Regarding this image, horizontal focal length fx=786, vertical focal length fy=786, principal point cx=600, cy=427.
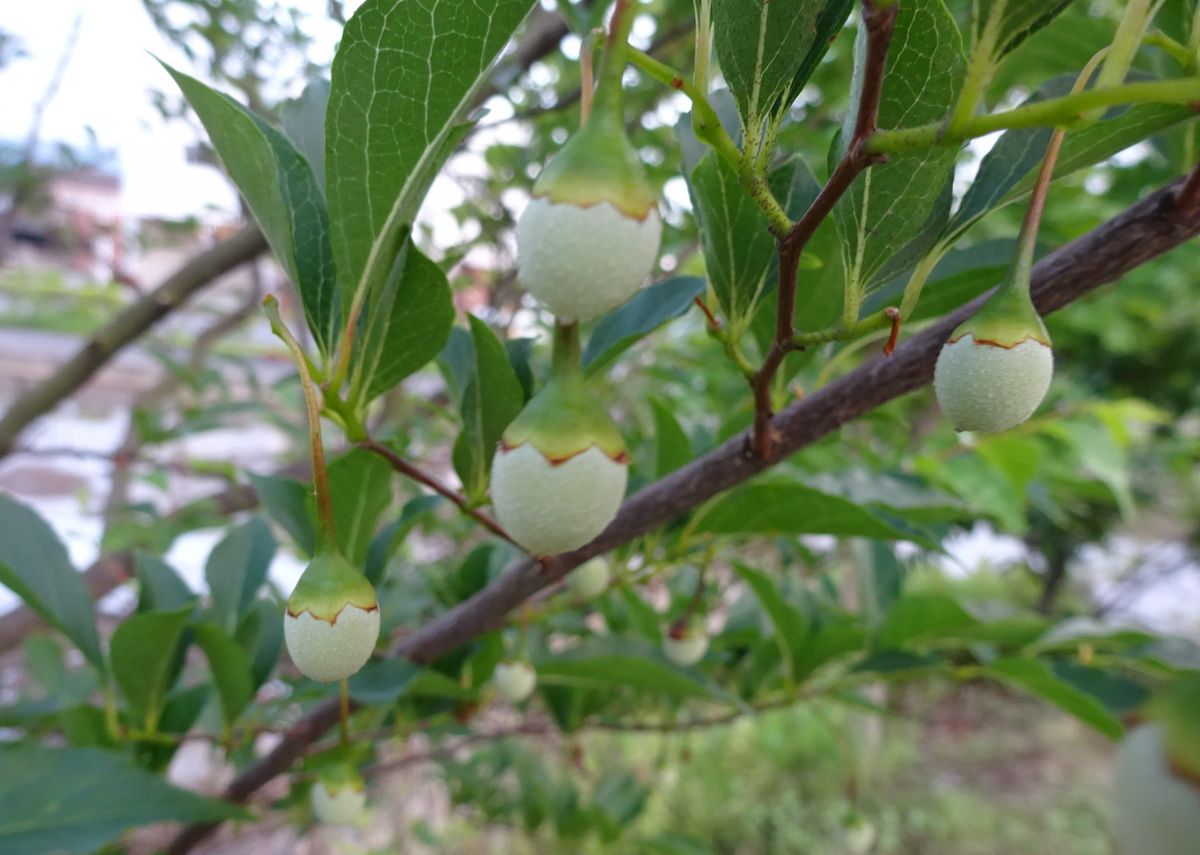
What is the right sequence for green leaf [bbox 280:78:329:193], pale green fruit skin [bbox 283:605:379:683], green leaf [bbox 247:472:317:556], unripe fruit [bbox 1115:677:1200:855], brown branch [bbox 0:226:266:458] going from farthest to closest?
brown branch [bbox 0:226:266:458] → green leaf [bbox 247:472:317:556] → green leaf [bbox 280:78:329:193] → pale green fruit skin [bbox 283:605:379:683] → unripe fruit [bbox 1115:677:1200:855]

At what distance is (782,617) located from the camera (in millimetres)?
686

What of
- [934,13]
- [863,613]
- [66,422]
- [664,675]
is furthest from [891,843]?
[66,422]

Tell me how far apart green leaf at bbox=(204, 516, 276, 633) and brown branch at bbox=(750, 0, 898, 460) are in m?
0.52

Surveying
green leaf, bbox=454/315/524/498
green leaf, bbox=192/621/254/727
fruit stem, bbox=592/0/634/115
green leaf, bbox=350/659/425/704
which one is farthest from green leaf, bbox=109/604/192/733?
fruit stem, bbox=592/0/634/115

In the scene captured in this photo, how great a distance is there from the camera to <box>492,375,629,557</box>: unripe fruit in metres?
0.28

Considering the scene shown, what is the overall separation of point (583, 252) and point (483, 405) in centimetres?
18

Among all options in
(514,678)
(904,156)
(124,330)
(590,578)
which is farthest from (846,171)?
(124,330)

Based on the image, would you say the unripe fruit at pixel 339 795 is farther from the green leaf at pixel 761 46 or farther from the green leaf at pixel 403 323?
the green leaf at pixel 761 46

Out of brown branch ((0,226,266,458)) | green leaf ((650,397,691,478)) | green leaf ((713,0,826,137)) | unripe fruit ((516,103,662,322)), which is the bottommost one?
unripe fruit ((516,103,662,322))

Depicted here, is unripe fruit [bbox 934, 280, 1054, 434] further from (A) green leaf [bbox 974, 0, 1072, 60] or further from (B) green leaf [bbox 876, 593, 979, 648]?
(B) green leaf [bbox 876, 593, 979, 648]

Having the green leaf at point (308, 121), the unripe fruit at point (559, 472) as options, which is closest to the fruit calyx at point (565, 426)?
the unripe fruit at point (559, 472)

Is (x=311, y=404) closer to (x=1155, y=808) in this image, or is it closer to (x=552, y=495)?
(x=552, y=495)

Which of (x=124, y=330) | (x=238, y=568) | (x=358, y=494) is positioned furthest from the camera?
(x=124, y=330)

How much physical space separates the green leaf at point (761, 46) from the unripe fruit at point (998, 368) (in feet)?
0.36
